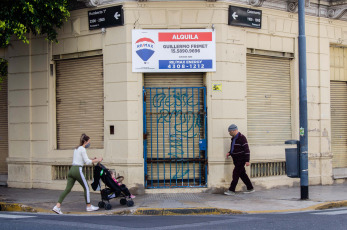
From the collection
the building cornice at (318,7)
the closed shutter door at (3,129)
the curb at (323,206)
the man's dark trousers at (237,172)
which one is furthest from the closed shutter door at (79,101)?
the curb at (323,206)

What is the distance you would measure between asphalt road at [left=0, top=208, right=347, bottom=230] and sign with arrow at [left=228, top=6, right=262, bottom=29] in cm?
559

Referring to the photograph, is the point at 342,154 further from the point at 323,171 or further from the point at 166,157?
the point at 166,157

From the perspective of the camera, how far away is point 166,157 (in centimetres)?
1385

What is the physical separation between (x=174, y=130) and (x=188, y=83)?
126 cm

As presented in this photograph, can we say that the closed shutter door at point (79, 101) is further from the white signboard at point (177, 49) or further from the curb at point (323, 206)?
the curb at point (323, 206)

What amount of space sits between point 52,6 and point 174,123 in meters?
4.17

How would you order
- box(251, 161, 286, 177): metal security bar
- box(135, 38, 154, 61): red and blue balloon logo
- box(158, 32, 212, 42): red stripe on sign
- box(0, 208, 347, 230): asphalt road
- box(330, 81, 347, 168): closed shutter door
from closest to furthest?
1. box(0, 208, 347, 230): asphalt road
2. box(135, 38, 154, 61): red and blue balloon logo
3. box(158, 32, 212, 42): red stripe on sign
4. box(251, 161, 286, 177): metal security bar
5. box(330, 81, 347, 168): closed shutter door

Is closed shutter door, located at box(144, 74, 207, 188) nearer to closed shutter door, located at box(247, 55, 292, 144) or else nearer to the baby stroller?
closed shutter door, located at box(247, 55, 292, 144)

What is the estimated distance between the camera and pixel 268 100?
594 inches

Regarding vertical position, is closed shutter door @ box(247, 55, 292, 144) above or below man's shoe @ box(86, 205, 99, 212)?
above

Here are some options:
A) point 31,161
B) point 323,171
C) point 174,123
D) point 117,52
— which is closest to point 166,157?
point 174,123

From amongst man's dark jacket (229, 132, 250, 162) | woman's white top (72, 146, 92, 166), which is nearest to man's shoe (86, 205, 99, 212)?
woman's white top (72, 146, 92, 166)

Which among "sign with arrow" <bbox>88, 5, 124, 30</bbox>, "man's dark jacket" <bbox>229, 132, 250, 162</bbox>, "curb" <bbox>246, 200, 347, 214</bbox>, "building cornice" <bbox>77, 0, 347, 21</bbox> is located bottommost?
"curb" <bbox>246, 200, 347, 214</bbox>

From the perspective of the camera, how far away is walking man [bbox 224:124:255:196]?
1330cm
